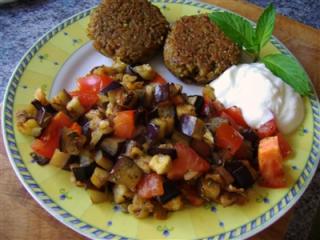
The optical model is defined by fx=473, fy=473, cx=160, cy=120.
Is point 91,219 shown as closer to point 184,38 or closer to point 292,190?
point 292,190

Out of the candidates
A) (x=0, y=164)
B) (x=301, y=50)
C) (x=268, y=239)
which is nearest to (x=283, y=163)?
(x=268, y=239)

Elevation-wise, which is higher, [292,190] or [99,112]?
[99,112]

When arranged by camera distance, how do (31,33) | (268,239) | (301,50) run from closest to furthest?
(268,239) → (301,50) → (31,33)

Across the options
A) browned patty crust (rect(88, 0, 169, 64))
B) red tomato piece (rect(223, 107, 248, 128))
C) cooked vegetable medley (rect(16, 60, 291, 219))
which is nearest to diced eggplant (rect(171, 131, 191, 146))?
cooked vegetable medley (rect(16, 60, 291, 219))

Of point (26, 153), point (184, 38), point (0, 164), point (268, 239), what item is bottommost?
point (268, 239)

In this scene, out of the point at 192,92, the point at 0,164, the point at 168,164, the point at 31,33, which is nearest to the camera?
the point at 168,164

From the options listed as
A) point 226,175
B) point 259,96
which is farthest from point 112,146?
point 259,96
